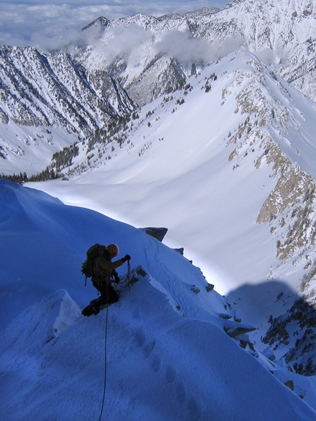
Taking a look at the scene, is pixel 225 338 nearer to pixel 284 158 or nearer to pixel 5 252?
pixel 5 252

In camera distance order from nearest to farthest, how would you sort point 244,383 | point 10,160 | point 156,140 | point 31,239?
1. point 244,383
2. point 31,239
3. point 156,140
4. point 10,160

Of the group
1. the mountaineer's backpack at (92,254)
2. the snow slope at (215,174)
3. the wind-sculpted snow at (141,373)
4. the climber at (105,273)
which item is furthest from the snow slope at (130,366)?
the snow slope at (215,174)

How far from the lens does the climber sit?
665 centimetres

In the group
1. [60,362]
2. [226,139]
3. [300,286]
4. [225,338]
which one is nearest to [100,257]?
[60,362]

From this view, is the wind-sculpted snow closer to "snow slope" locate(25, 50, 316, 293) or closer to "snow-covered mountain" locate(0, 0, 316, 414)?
"snow-covered mountain" locate(0, 0, 316, 414)

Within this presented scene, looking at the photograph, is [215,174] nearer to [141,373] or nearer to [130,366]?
[130,366]

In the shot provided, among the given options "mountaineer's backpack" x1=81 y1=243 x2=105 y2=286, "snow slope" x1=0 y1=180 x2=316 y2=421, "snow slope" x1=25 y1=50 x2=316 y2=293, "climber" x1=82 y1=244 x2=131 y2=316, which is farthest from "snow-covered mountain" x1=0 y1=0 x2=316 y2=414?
"mountaineer's backpack" x1=81 y1=243 x2=105 y2=286

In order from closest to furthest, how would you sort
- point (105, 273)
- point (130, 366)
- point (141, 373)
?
point (141, 373) → point (130, 366) → point (105, 273)

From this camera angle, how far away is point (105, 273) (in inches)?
267

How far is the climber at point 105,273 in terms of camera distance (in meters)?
6.65

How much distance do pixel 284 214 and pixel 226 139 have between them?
19.4 m

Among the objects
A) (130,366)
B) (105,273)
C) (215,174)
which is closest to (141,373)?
(130,366)

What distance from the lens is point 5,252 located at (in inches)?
422

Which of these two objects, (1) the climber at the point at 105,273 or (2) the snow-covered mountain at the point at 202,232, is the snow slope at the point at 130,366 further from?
(1) the climber at the point at 105,273
